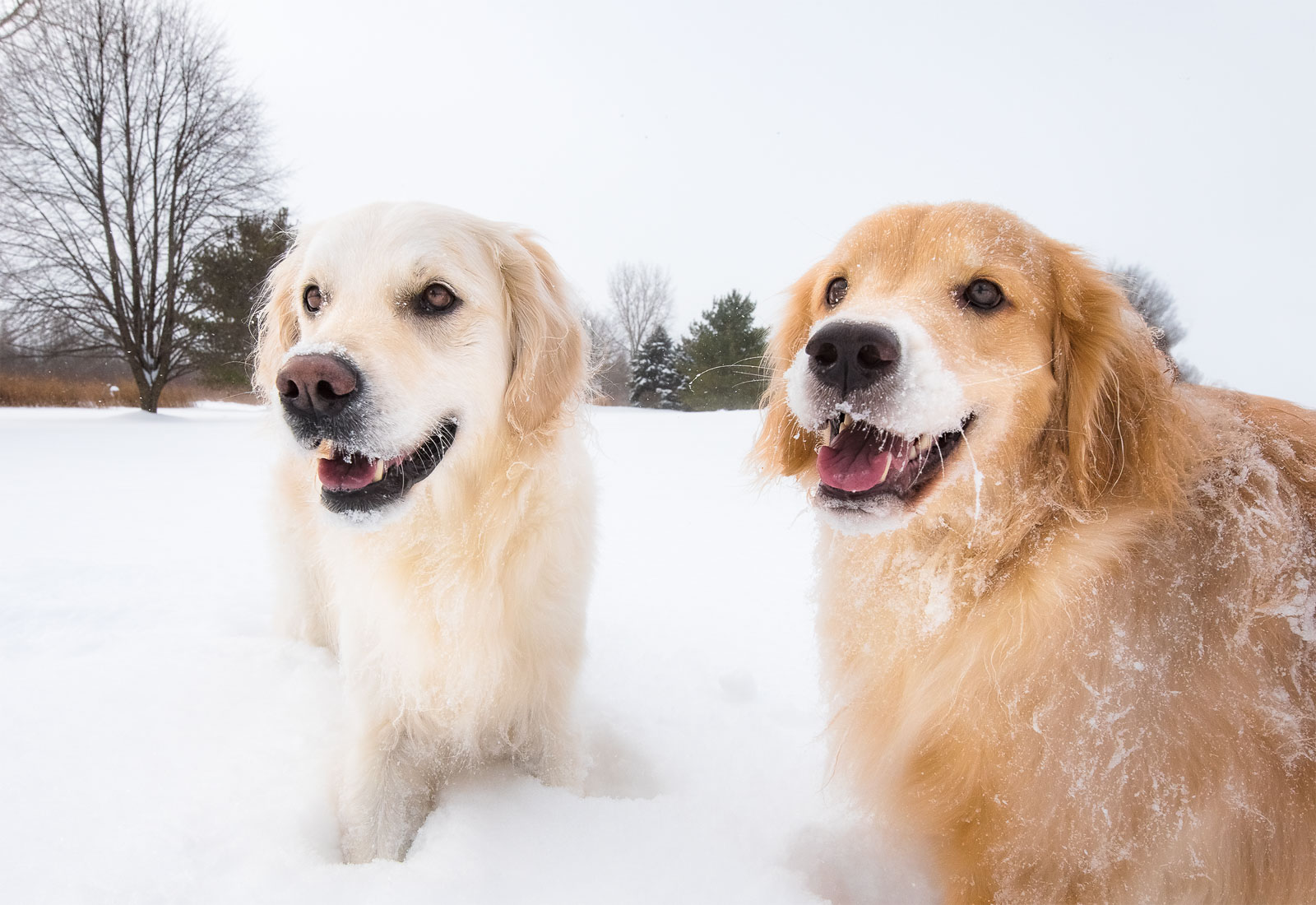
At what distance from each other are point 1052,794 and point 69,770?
9.43 feet

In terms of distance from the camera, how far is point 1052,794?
5.01ft

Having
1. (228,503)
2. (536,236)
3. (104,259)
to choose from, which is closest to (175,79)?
(104,259)

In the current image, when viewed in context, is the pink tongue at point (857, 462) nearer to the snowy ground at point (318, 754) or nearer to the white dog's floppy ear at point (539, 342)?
the snowy ground at point (318, 754)

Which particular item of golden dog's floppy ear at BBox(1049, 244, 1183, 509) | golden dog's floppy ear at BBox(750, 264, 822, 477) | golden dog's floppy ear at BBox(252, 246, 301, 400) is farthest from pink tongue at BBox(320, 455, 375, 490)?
golden dog's floppy ear at BBox(1049, 244, 1183, 509)

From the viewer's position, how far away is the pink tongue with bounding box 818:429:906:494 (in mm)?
1713

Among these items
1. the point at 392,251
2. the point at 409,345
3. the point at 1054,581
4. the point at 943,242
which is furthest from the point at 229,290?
the point at 1054,581

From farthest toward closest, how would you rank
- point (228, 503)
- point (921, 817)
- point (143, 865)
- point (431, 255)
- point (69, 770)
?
point (228, 503) < point (431, 255) < point (69, 770) < point (921, 817) < point (143, 865)

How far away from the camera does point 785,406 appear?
2.21m

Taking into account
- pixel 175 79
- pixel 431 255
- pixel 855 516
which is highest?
pixel 175 79

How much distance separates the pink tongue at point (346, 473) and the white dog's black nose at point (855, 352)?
1.47 metres

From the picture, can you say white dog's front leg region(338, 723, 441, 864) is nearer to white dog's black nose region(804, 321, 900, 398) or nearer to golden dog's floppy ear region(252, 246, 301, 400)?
golden dog's floppy ear region(252, 246, 301, 400)

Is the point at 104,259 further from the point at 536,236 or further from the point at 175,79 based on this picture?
the point at 536,236

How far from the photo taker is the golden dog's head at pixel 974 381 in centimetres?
159

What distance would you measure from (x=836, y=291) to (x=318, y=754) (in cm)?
251
